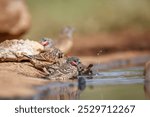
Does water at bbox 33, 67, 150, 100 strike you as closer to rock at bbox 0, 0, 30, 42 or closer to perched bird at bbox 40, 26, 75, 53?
perched bird at bbox 40, 26, 75, 53

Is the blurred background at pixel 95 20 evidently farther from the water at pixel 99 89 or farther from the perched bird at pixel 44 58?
the water at pixel 99 89

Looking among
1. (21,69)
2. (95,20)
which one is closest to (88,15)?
(95,20)

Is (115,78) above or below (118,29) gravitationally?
below

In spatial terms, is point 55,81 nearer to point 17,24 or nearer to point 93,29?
point 17,24

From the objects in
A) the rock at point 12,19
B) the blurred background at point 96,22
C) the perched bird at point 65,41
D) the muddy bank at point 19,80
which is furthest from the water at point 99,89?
the blurred background at point 96,22

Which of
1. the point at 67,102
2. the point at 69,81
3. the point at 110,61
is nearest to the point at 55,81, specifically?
the point at 69,81

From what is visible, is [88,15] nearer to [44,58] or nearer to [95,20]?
[95,20]
